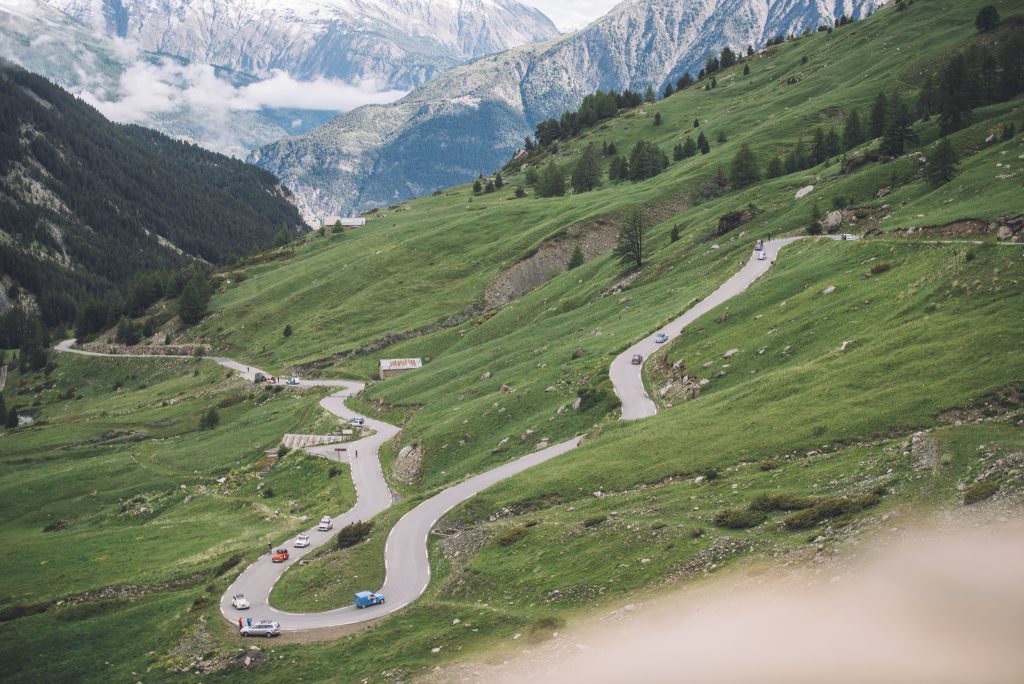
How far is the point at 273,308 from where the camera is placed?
178125 millimetres

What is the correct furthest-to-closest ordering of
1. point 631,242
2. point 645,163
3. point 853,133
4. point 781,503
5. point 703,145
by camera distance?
point 645,163, point 703,145, point 853,133, point 631,242, point 781,503

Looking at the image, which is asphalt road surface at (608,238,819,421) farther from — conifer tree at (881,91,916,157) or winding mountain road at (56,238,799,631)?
conifer tree at (881,91,916,157)

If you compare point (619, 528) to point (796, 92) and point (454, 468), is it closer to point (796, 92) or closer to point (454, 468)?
point (454, 468)

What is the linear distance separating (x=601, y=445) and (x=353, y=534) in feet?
66.4

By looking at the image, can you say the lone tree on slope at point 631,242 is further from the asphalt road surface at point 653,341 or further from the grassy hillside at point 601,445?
the asphalt road surface at point 653,341

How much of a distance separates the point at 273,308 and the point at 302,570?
13347cm

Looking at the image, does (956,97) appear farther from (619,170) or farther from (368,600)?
(368,600)

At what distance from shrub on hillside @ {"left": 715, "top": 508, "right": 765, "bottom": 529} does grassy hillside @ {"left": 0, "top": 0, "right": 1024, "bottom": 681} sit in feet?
0.34

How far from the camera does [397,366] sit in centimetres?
12481

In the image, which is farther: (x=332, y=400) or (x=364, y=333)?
(x=364, y=333)

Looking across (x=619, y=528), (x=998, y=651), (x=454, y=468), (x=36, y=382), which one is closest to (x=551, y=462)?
(x=454, y=468)

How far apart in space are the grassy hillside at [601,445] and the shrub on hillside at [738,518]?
105 mm

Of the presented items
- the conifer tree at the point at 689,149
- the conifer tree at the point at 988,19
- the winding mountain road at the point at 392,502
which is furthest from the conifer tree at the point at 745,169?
the conifer tree at the point at 988,19

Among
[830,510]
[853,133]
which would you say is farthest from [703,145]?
[830,510]
